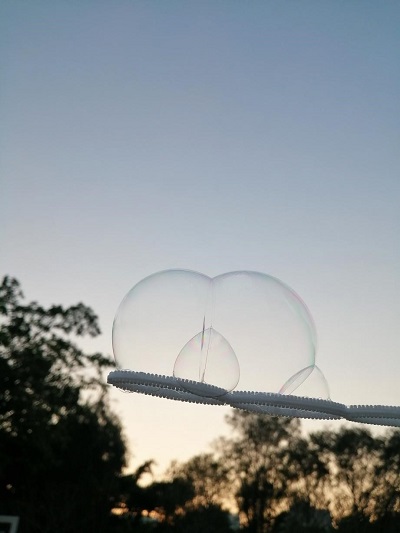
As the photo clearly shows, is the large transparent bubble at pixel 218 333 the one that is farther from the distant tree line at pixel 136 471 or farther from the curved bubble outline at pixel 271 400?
the distant tree line at pixel 136 471

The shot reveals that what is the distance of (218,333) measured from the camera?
20.5 feet

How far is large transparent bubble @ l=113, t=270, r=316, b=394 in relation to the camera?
610 cm

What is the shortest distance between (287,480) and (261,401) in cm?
4434

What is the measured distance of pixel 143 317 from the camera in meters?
6.41

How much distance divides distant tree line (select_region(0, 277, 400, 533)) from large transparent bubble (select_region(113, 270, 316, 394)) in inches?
763

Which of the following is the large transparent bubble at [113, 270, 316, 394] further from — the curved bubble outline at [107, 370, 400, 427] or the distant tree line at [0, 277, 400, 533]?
the distant tree line at [0, 277, 400, 533]

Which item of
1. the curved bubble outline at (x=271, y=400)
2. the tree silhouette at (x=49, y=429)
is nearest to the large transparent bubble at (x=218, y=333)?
the curved bubble outline at (x=271, y=400)

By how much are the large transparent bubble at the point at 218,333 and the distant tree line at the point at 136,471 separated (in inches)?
763

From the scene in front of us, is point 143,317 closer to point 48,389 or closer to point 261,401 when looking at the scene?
point 261,401

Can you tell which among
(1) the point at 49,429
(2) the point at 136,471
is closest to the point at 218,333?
(1) the point at 49,429

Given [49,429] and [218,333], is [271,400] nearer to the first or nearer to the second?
[218,333]

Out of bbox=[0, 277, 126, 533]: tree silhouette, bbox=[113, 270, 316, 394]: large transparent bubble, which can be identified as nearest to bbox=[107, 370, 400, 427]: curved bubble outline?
bbox=[113, 270, 316, 394]: large transparent bubble

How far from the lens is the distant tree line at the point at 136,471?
2770 cm

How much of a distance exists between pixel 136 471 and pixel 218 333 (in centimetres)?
3797
